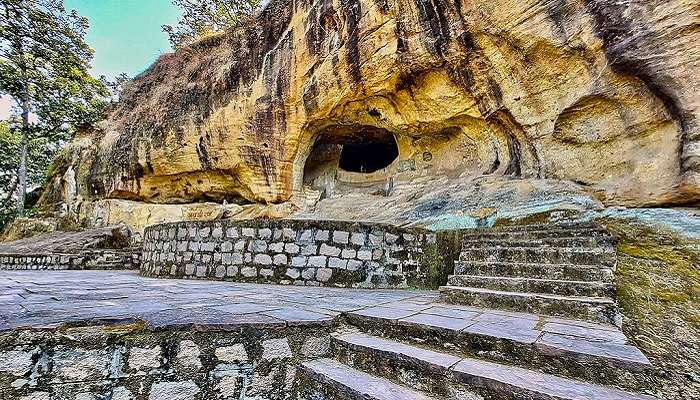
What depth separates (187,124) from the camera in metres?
11.1

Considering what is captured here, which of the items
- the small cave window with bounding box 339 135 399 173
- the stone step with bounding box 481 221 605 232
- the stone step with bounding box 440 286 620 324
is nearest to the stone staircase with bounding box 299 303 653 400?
the stone step with bounding box 440 286 620 324

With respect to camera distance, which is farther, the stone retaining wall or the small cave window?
the small cave window

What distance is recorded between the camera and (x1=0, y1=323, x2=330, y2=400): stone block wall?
159cm

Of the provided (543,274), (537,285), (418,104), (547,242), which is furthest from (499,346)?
(418,104)

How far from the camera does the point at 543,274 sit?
9.50 feet

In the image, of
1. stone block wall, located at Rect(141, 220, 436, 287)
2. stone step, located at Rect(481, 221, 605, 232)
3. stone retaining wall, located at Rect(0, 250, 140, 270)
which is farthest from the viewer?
stone retaining wall, located at Rect(0, 250, 140, 270)

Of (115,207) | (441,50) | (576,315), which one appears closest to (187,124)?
(115,207)

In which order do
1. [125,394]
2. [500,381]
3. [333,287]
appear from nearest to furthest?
[500,381], [125,394], [333,287]

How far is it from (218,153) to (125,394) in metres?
10.1

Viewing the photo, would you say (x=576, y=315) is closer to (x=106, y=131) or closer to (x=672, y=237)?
(x=672, y=237)

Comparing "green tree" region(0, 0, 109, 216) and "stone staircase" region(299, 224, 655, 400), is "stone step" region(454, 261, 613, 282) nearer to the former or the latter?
"stone staircase" region(299, 224, 655, 400)

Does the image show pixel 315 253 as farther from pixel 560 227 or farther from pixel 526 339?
pixel 560 227

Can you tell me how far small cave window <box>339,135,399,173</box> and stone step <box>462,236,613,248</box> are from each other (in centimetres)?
849

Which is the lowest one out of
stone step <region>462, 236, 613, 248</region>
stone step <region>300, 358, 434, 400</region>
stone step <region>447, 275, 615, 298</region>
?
stone step <region>300, 358, 434, 400</region>
